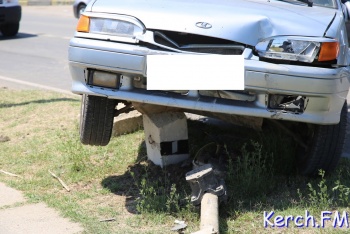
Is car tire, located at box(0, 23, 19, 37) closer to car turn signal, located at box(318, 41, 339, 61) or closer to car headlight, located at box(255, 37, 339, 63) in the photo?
car headlight, located at box(255, 37, 339, 63)

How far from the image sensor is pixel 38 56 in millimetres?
11859

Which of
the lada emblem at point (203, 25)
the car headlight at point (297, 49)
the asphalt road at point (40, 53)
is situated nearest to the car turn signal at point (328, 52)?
the car headlight at point (297, 49)

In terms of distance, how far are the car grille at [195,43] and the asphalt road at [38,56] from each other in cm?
190

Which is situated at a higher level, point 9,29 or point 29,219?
point 29,219

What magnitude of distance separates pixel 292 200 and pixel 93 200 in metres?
1.34

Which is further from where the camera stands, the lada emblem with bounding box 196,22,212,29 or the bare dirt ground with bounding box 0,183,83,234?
the lada emblem with bounding box 196,22,212,29

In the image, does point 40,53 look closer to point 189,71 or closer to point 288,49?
point 189,71

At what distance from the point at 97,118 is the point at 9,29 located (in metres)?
11.2

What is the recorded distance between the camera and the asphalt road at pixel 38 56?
913 centimetres

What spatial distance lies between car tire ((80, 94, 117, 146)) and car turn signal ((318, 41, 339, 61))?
149 centimetres

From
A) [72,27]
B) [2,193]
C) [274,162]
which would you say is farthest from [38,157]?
[72,27]

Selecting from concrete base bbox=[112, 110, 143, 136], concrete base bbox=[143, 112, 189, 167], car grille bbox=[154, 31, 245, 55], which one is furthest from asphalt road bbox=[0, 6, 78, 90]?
car grille bbox=[154, 31, 245, 55]

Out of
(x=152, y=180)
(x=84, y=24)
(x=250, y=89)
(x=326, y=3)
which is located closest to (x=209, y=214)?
(x=250, y=89)

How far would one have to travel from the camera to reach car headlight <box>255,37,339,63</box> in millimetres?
4156
